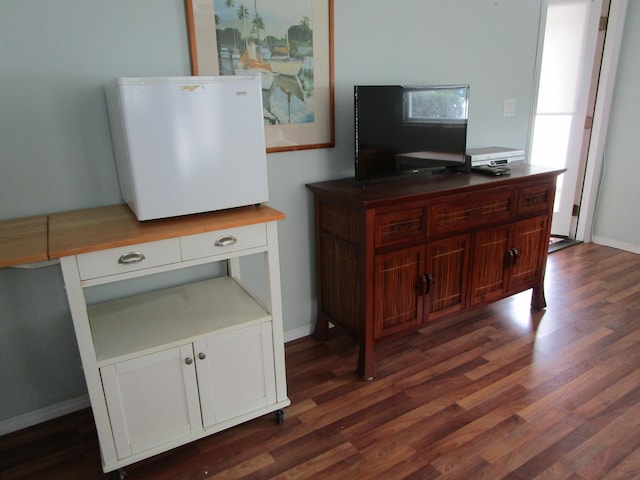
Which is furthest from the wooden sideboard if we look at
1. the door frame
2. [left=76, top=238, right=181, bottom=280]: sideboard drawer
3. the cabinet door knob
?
the door frame

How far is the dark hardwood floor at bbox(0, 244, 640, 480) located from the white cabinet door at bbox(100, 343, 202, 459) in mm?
148

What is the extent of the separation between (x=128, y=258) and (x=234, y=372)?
23.9 inches

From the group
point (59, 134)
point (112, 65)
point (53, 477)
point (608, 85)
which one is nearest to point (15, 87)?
point (59, 134)

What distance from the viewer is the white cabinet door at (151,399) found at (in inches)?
59.2

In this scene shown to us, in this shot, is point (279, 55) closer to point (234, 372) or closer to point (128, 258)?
point (128, 258)

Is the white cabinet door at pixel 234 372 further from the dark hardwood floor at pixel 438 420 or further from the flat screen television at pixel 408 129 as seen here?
the flat screen television at pixel 408 129

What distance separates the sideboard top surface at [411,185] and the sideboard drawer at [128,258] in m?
0.80

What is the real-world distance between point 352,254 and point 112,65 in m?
1.26

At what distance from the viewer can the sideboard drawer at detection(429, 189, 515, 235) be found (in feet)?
6.94

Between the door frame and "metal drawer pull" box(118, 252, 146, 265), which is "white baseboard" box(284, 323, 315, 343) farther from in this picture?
the door frame

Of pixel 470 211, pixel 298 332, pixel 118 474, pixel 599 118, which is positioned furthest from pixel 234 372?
pixel 599 118

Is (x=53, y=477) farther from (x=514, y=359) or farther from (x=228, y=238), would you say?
(x=514, y=359)

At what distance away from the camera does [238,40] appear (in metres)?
1.92

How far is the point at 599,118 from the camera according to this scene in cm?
362
